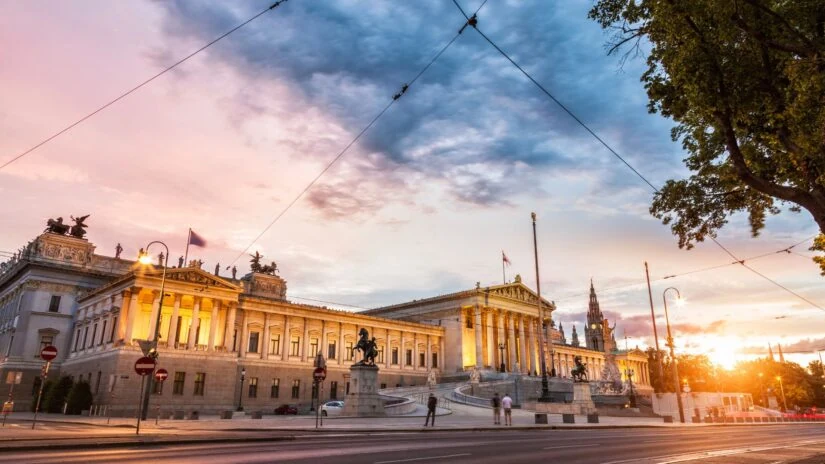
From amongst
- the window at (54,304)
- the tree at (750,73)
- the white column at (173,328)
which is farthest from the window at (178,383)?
the tree at (750,73)

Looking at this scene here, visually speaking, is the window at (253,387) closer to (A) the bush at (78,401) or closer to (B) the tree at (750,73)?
(A) the bush at (78,401)

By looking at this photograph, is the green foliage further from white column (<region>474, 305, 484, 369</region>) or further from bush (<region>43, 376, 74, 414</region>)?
white column (<region>474, 305, 484, 369</region>)

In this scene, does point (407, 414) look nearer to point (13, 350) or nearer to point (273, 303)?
point (273, 303)

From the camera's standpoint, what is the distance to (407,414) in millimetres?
42594

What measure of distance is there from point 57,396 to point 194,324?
1496 centimetres

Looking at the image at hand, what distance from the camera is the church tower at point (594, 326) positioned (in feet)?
470

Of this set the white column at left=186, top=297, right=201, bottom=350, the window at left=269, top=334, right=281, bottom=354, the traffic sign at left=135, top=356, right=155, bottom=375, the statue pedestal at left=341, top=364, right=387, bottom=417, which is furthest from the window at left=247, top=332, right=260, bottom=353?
the traffic sign at left=135, top=356, right=155, bottom=375

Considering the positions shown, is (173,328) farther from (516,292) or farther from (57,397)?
(516,292)

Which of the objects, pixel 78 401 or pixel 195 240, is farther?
pixel 78 401

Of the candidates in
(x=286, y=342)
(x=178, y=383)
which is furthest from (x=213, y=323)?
(x=286, y=342)

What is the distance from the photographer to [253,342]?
219 ft

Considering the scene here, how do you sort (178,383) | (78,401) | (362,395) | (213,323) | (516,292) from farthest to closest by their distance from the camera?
(516,292), (213,323), (178,383), (78,401), (362,395)

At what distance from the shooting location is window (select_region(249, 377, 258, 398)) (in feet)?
208

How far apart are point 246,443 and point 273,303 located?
2074 inches
